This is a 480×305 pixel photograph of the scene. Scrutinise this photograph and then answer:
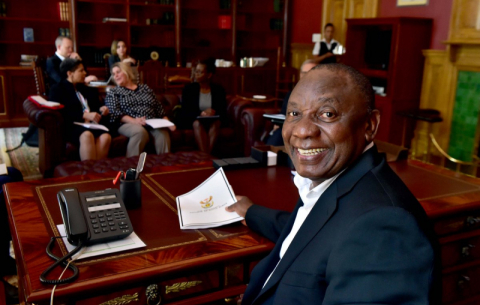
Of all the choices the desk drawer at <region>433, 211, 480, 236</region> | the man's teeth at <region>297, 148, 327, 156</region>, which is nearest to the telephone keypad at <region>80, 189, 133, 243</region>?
the man's teeth at <region>297, 148, 327, 156</region>

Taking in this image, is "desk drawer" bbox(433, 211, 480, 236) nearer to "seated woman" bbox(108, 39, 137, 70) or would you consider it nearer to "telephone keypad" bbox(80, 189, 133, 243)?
"telephone keypad" bbox(80, 189, 133, 243)

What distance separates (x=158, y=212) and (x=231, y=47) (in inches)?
275

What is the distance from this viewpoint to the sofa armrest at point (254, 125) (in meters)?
4.42

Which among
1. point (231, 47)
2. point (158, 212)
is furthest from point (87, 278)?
point (231, 47)

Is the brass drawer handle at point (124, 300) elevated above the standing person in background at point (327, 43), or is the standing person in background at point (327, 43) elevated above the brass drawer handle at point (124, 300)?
the standing person in background at point (327, 43)

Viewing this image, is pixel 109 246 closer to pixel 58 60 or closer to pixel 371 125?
pixel 371 125

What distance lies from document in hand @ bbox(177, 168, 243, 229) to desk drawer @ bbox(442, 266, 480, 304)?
1062 millimetres

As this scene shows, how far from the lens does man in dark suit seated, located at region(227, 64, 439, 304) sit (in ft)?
2.63

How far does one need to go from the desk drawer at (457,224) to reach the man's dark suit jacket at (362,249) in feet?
3.30

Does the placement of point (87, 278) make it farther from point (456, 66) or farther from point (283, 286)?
point (456, 66)

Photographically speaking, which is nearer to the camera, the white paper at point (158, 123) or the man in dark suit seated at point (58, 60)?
the white paper at point (158, 123)

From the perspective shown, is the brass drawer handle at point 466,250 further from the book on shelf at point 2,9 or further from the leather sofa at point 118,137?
the book on shelf at point 2,9

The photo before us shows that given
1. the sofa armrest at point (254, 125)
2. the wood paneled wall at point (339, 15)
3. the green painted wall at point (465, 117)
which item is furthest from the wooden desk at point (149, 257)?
the wood paneled wall at point (339, 15)

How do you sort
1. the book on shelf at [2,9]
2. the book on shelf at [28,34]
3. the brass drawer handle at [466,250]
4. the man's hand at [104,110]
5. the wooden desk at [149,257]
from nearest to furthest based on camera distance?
1. the wooden desk at [149,257]
2. the brass drawer handle at [466,250]
3. the man's hand at [104,110]
4. the book on shelf at [2,9]
5. the book on shelf at [28,34]
